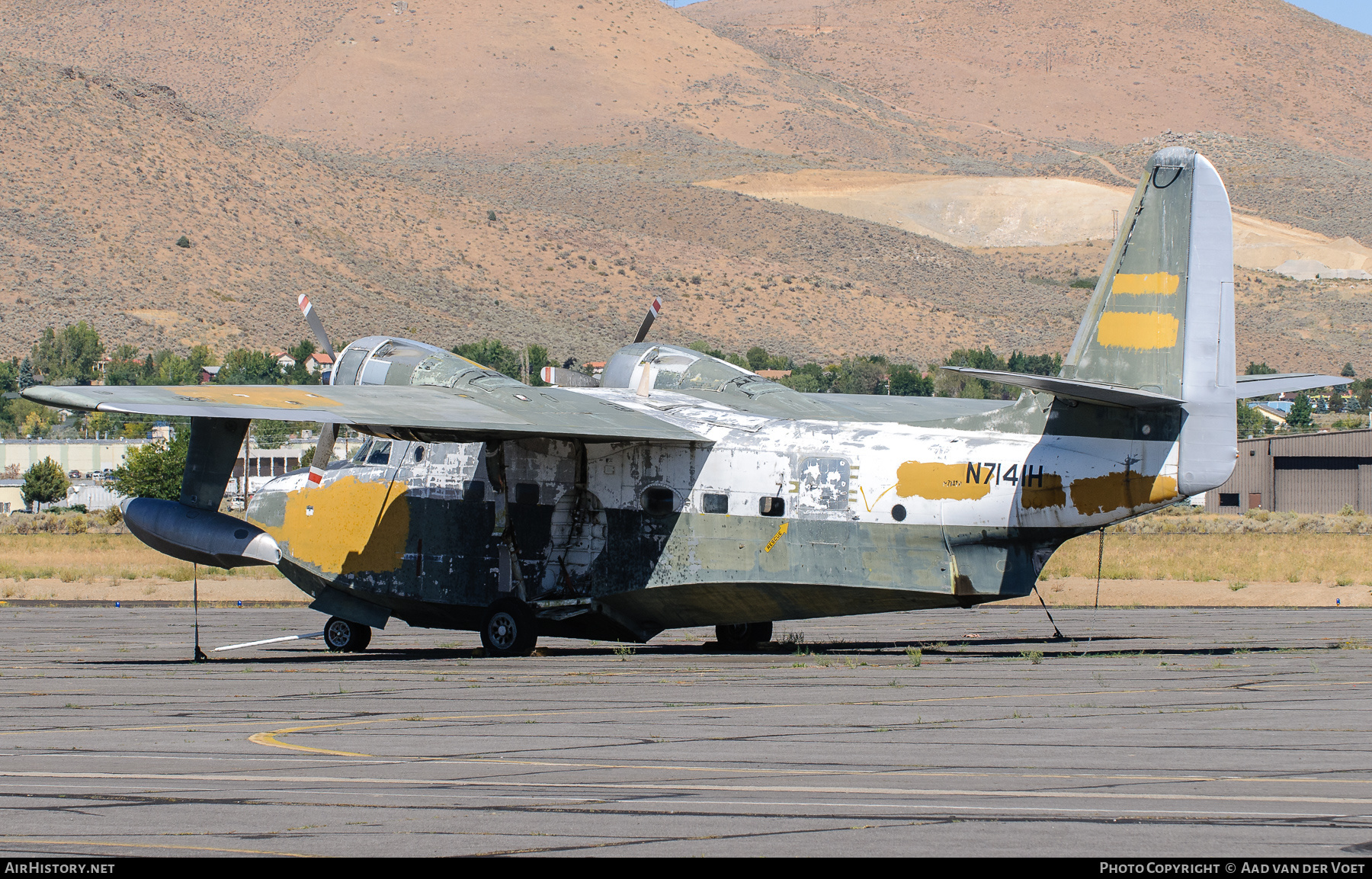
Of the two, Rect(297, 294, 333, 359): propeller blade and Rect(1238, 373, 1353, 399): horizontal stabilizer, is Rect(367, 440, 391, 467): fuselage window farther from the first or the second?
Rect(1238, 373, 1353, 399): horizontal stabilizer

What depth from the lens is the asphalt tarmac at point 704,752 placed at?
9.67 m

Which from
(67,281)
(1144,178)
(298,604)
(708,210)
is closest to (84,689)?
(1144,178)

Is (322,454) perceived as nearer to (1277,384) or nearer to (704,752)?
(704,752)

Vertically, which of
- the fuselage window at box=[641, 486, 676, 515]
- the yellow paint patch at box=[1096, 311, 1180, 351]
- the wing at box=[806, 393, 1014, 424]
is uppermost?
the yellow paint patch at box=[1096, 311, 1180, 351]

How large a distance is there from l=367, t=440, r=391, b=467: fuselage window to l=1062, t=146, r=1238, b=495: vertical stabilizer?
11.9 metres

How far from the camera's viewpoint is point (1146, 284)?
21234 millimetres

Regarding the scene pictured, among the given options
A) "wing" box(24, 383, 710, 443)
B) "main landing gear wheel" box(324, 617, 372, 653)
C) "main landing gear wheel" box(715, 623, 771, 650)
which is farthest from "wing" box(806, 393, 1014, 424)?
"main landing gear wheel" box(324, 617, 372, 653)

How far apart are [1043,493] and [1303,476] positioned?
6280 cm

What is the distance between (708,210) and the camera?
189 meters

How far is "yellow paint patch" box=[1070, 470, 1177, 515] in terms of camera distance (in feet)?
67.8

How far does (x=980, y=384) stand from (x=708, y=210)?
256 ft

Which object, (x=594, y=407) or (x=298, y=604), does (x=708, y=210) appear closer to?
(x=298, y=604)

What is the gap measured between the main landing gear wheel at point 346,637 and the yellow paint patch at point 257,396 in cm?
574

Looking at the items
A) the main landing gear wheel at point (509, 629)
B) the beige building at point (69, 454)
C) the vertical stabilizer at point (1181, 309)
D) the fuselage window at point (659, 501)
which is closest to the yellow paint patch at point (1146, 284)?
the vertical stabilizer at point (1181, 309)
